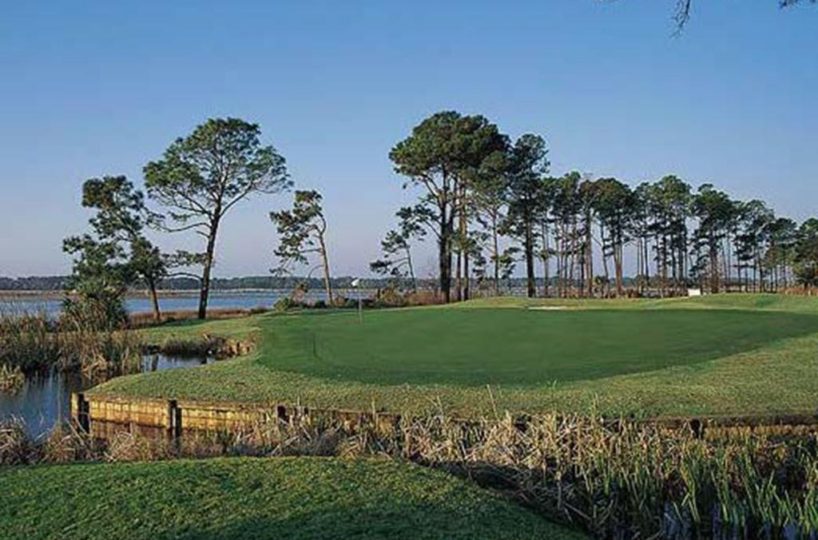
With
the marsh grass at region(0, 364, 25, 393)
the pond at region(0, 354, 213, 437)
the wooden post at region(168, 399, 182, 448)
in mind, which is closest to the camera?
the wooden post at region(168, 399, 182, 448)

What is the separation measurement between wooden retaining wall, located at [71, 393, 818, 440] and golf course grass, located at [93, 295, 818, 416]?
33cm

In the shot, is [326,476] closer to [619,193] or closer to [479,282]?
[479,282]

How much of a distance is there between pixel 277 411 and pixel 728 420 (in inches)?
197

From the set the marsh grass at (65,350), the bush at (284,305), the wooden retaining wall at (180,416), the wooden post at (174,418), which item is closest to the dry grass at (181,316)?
the bush at (284,305)

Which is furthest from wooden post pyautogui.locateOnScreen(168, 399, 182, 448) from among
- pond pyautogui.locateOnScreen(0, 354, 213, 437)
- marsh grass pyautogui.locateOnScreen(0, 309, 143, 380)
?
marsh grass pyautogui.locateOnScreen(0, 309, 143, 380)

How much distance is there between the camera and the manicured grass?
4512mm

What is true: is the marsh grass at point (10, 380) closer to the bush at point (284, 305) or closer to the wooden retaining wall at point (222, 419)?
the wooden retaining wall at point (222, 419)

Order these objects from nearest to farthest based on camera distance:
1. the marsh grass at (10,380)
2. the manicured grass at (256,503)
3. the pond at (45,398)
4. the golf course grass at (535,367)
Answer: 1. the manicured grass at (256,503)
2. the golf course grass at (535,367)
3. the pond at (45,398)
4. the marsh grass at (10,380)

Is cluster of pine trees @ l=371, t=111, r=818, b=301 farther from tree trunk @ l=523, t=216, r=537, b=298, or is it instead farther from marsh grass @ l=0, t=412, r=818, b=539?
marsh grass @ l=0, t=412, r=818, b=539

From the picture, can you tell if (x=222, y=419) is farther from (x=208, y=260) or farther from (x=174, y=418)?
(x=208, y=260)

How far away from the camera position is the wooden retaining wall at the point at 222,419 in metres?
8.59

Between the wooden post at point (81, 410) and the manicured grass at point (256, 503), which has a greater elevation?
the manicured grass at point (256, 503)

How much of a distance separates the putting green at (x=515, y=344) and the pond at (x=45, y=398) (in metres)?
3.33

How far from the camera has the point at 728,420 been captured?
8.70 m
